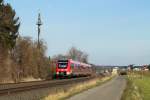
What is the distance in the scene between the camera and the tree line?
209ft

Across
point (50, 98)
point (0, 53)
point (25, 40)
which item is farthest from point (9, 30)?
point (50, 98)

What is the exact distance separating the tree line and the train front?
3.90 metres

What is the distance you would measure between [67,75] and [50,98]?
49.3 meters

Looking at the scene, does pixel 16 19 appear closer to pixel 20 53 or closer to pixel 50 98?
pixel 20 53

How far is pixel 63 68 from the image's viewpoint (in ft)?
251

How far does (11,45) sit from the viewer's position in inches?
2707

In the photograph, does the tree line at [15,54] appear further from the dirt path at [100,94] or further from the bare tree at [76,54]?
the bare tree at [76,54]

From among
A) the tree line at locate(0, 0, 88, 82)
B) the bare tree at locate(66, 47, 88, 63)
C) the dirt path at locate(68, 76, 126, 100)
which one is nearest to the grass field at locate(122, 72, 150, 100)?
the dirt path at locate(68, 76, 126, 100)

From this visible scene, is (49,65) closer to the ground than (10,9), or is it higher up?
closer to the ground

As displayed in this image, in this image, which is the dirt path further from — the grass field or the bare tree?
the bare tree

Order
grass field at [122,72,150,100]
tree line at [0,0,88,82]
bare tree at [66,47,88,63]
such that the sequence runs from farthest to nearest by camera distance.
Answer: bare tree at [66,47,88,63], tree line at [0,0,88,82], grass field at [122,72,150,100]

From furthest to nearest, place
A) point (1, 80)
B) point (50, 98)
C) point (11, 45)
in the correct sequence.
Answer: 1. point (11, 45)
2. point (1, 80)
3. point (50, 98)

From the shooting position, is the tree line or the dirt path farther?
the tree line

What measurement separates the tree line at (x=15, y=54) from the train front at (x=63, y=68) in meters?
3.90
